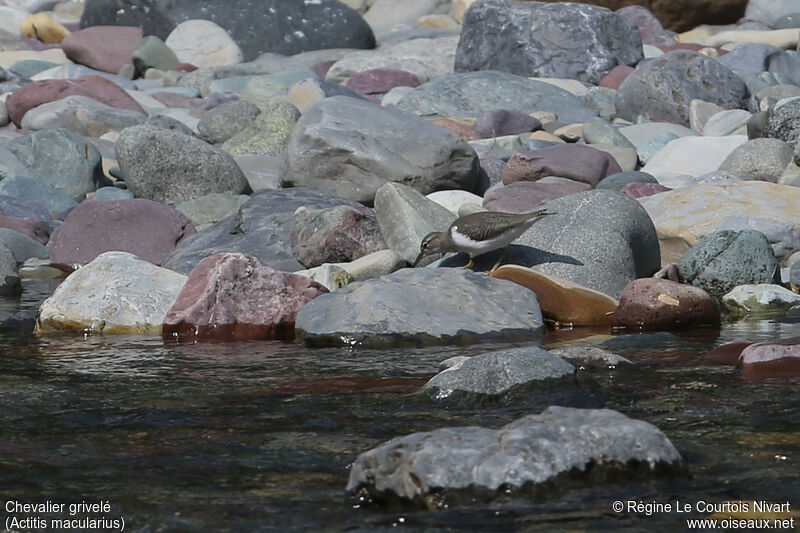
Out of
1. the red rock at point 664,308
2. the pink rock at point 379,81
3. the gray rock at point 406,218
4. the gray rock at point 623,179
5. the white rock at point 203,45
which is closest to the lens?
the red rock at point 664,308

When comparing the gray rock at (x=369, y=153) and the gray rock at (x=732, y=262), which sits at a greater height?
the gray rock at (x=369, y=153)

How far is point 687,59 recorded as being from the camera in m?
16.4

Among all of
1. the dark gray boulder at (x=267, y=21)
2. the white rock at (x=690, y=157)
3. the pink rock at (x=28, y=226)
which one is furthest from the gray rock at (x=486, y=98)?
the dark gray boulder at (x=267, y=21)

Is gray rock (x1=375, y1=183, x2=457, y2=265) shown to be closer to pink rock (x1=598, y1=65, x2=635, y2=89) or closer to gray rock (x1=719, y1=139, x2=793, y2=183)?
gray rock (x1=719, y1=139, x2=793, y2=183)

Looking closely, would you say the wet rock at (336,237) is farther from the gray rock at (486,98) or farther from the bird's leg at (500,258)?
the gray rock at (486,98)

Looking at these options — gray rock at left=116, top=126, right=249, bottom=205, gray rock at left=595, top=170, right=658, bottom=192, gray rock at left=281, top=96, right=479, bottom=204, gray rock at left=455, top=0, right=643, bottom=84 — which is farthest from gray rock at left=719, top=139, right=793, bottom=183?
gray rock at left=455, top=0, right=643, bottom=84

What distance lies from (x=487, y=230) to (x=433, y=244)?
55 cm

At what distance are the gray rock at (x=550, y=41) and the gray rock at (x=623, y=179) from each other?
838 cm

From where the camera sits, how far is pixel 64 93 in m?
17.4

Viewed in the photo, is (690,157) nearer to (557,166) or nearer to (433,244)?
(557,166)

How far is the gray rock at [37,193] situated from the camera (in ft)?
41.9

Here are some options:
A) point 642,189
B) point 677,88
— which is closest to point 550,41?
point 677,88

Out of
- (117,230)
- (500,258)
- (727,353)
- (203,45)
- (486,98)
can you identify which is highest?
(203,45)

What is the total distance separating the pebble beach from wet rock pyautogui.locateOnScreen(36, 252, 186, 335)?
0.7 inches
